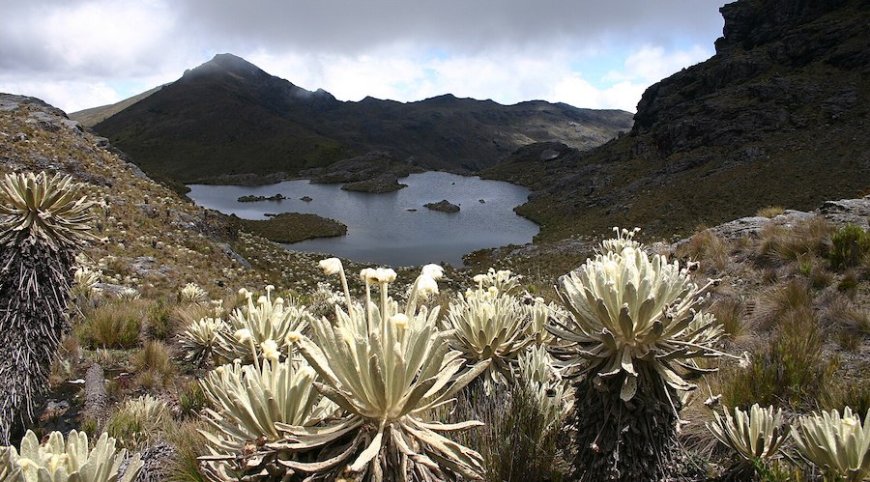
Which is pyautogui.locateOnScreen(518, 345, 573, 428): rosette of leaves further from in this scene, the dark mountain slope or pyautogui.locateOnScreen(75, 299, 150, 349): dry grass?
the dark mountain slope

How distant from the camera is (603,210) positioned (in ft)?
145

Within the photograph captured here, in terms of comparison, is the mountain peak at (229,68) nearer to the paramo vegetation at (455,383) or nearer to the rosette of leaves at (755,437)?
the paramo vegetation at (455,383)

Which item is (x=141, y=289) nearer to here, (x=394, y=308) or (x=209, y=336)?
(x=209, y=336)

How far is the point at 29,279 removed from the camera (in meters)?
3.81

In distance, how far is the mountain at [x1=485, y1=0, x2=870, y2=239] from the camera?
33094mm

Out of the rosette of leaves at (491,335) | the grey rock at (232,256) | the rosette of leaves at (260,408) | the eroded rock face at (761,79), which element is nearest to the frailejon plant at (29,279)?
the rosette of leaves at (260,408)

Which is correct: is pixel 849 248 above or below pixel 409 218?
above

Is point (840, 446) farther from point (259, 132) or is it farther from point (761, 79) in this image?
point (259, 132)

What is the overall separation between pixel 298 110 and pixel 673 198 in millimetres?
161699

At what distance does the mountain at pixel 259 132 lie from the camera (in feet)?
394

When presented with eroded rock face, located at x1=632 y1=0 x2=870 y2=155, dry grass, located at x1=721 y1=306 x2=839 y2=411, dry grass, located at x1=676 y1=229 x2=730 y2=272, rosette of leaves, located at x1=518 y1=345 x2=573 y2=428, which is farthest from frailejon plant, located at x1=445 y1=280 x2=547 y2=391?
eroded rock face, located at x1=632 y1=0 x2=870 y2=155

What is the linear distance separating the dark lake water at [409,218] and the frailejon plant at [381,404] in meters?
28.6

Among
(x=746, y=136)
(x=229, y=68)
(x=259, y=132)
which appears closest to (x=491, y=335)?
(x=746, y=136)

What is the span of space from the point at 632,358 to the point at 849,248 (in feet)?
18.2
